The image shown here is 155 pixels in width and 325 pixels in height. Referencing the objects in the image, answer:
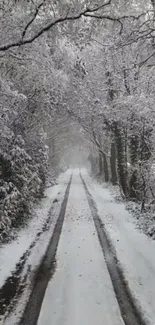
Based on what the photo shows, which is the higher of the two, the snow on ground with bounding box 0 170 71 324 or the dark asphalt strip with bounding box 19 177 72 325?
the dark asphalt strip with bounding box 19 177 72 325

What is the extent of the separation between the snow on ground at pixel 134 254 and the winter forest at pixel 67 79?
1860 millimetres

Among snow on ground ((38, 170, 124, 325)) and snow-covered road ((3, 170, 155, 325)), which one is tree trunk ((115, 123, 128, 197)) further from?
snow on ground ((38, 170, 124, 325))

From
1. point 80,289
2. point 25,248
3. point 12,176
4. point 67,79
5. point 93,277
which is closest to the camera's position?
point 80,289

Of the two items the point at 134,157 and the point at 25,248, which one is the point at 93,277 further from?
the point at 134,157

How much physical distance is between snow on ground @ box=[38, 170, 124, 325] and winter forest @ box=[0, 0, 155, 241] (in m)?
2.73

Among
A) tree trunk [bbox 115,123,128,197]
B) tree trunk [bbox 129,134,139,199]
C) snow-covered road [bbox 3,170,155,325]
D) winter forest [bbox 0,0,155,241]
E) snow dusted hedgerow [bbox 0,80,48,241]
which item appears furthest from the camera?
tree trunk [bbox 115,123,128,197]

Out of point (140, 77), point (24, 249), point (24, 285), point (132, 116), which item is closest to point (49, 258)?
point (24, 249)

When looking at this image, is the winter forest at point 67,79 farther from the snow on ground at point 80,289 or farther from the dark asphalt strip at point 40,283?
the snow on ground at point 80,289

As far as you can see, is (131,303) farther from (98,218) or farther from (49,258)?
(98,218)

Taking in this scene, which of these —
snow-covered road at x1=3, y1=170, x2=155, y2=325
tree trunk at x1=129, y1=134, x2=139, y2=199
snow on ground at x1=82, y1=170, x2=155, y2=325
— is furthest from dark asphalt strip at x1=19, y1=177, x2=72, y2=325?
tree trunk at x1=129, y1=134, x2=139, y2=199

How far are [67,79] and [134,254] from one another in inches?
437

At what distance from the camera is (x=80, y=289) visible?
856 centimetres

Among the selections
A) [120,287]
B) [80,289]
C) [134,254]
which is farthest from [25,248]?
[120,287]

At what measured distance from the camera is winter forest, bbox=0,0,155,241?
1084cm
